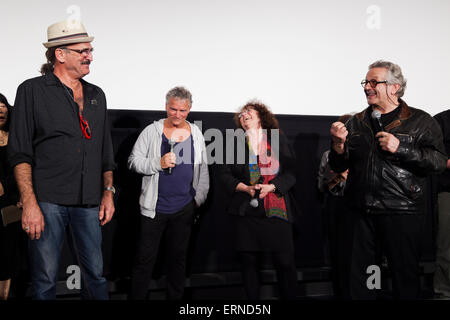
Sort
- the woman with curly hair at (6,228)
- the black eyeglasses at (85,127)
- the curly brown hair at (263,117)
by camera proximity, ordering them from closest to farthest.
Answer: the black eyeglasses at (85,127), the woman with curly hair at (6,228), the curly brown hair at (263,117)

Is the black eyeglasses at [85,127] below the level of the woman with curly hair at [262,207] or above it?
above

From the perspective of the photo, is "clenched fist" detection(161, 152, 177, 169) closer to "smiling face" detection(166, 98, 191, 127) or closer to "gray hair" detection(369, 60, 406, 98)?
"smiling face" detection(166, 98, 191, 127)

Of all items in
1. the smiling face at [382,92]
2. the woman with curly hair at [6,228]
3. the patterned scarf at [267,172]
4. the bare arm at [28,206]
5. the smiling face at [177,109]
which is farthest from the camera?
the smiling face at [177,109]

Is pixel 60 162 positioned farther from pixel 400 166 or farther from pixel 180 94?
pixel 400 166

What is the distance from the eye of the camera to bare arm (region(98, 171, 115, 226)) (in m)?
2.48

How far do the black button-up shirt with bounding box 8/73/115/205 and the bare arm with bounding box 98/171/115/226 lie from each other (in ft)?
0.27

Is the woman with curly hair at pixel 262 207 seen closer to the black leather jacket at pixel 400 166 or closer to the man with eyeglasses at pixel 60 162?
the black leather jacket at pixel 400 166

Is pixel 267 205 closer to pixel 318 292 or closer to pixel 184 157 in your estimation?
pixel 184 157

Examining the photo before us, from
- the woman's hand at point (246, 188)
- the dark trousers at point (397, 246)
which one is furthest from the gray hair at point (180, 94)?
the dark trousers at point (397, 246)

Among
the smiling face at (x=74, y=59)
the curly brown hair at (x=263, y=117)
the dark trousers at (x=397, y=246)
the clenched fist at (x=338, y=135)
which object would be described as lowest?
the dark trousers at (x=397, y=246)

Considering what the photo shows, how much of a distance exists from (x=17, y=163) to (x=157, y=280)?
6.67ft

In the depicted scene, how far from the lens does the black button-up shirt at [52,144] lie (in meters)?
2.27

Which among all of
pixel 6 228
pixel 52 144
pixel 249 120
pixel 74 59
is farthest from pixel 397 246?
pixel 6 228
